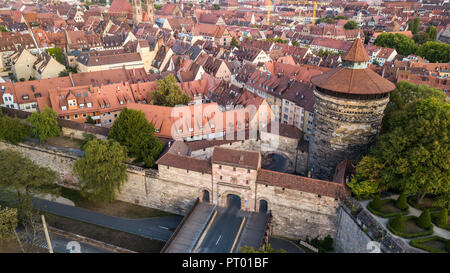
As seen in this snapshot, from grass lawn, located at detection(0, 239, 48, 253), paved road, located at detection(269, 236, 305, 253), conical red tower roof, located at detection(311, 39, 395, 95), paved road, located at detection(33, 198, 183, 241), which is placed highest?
conical red tower roof, located at detection(311, 39, 395, 95)

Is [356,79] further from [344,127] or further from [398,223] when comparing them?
[398,223]

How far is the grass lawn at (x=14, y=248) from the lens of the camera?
40.0m

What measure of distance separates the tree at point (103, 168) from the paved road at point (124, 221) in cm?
303

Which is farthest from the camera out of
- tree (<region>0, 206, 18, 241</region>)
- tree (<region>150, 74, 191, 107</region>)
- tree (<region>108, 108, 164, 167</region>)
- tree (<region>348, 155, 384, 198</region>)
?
tree (<region>150, 74, 191, 107</region>)

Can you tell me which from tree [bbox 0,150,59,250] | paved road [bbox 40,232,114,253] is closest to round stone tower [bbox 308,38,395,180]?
paved road [bbox 40,232,114,253]

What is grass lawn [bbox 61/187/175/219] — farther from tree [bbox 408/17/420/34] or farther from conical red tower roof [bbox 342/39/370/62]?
tree [bbox 408/17/420/34]

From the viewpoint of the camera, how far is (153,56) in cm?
10669

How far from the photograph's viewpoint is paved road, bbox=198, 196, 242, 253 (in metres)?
40.0

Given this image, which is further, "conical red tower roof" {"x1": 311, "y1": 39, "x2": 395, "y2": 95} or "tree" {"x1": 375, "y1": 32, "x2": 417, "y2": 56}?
"tree" {"x1": 375, "y1": 32, "x2": 417, "y2": 56}

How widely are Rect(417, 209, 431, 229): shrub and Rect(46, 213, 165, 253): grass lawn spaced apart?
2971 cm

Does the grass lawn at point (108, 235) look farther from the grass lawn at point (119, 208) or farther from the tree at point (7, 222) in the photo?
the tree at point (7, 222)

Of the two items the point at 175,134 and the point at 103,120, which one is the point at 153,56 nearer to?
the point at 103,120

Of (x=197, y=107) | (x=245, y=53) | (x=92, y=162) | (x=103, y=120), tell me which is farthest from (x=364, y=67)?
(x=245, y=53)

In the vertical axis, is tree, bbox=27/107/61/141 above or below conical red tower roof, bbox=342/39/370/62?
below
